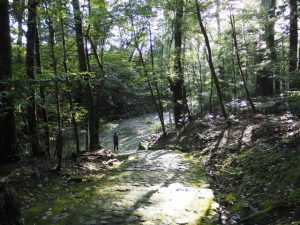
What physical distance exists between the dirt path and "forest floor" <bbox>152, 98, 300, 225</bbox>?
487 mm

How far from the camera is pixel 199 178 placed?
9.31m

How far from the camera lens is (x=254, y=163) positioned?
8.75m

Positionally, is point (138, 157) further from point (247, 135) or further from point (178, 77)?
point (178, 77)

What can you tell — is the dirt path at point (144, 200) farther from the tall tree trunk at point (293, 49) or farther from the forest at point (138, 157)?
the tall tree trunk at point (293, 49)

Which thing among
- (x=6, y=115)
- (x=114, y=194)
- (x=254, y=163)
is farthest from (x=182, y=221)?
(x=6, y=115)

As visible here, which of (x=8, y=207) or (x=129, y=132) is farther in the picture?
(x=129, y=132)

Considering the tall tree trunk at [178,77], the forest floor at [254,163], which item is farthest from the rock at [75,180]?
the tall tree trunk at [178,77]

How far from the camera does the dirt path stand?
6.24 metres

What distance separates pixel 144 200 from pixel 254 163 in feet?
10.9

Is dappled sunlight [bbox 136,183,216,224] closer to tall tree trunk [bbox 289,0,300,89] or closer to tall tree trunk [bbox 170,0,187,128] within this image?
tall tree trunk [bbox 289,0,300,89]

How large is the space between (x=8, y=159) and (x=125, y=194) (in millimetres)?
3843

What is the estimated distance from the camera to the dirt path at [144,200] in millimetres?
6244

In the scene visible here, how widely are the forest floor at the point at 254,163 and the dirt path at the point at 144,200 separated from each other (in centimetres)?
49

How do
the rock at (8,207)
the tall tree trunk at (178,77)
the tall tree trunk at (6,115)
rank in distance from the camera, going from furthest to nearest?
the tall tree trunk at (178,77) < the tall tree trunk at (6,115) < the rock at (8,207)
